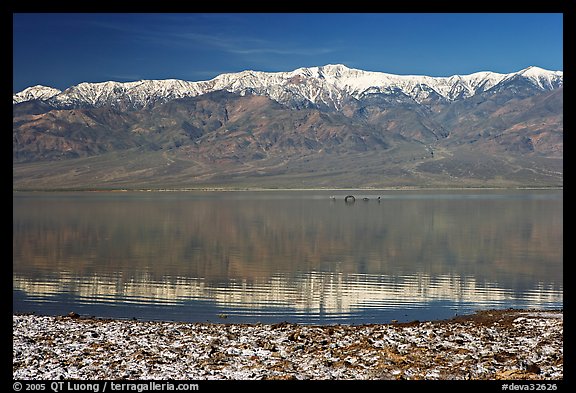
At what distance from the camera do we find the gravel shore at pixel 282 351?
12.8 meters

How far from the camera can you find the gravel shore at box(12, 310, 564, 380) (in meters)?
12.8

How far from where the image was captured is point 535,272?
36.8m

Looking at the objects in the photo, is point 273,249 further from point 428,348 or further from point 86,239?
point 428,348

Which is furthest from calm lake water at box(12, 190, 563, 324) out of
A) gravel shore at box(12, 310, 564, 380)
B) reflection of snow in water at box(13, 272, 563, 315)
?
gravel shore at box(12, 310, 564, 380)

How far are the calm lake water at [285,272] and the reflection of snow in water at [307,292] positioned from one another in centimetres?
5

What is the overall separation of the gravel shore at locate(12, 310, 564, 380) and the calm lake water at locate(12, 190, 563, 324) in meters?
5.91

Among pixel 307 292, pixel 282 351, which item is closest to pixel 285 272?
pixel 307 292

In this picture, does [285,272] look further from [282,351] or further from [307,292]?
[282,351]

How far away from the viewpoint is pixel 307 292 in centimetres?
2964


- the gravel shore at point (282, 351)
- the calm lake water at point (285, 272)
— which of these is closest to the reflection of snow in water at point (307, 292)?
the calm lake water at point (285, 272)

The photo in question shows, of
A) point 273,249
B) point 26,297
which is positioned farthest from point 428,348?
point 273,249

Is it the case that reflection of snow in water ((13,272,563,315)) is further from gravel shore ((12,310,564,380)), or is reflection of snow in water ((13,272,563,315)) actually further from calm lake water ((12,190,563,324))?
gravel shore ((12,310,564,380))

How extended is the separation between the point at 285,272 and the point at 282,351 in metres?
22.2
